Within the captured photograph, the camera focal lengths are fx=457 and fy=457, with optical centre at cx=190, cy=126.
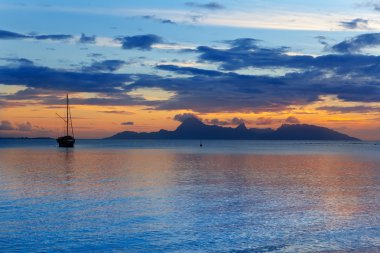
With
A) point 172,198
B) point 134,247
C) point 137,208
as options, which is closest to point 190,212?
point 137,208

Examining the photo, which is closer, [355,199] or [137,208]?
[137,208]

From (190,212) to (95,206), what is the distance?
329 inches

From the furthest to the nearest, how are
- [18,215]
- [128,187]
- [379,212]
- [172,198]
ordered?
[128,187], [172,198], [379,212], [18,215]

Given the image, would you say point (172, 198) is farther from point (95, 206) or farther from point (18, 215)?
point (18, 215)

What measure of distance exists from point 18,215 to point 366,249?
24023mm

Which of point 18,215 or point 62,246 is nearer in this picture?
point 62,246

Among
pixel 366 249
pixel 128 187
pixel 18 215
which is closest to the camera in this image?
pixel 366 249

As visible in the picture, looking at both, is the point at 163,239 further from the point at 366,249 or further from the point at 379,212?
the point at 379,212

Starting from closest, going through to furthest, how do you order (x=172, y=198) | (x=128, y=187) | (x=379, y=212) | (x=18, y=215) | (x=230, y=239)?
(x=230, y=239) < (x=18, y=215) < (x=379, y=212) < (x=172, y=198) < (x=128, y=187)

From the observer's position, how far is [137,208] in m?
37.5

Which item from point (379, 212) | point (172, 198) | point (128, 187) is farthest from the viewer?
point (128, 187)

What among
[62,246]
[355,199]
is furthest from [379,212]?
[62,246]

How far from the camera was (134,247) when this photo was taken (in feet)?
83.3

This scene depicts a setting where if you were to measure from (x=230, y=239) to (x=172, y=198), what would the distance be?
1675 cm
